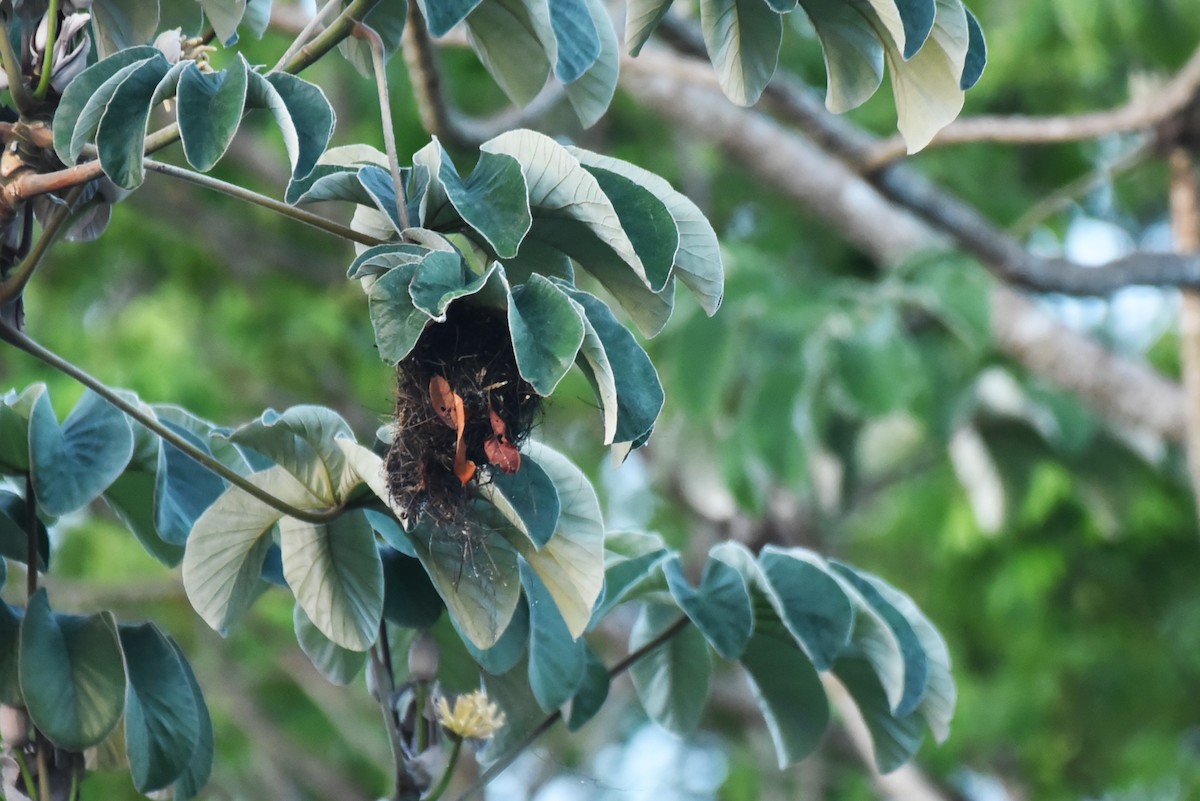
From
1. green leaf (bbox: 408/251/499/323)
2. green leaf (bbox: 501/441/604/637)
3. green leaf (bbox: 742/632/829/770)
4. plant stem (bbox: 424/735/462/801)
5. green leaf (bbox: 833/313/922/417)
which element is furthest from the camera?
green leaf (bbox: 833/313/922/417)

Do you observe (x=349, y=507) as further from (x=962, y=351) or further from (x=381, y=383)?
(x=381, y=383)

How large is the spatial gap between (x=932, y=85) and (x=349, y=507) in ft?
1.63

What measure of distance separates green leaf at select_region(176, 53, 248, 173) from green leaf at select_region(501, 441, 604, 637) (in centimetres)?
29

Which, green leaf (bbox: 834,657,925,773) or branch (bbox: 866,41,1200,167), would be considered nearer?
green leaf (bbox: 834,657,925,773)

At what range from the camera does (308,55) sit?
0.95 metres

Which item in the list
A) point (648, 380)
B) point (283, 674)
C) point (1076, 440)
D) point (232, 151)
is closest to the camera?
point (648, 380)

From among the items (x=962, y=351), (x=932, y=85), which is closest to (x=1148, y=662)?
(x=962, y=351)

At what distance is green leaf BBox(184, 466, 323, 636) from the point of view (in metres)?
1.00

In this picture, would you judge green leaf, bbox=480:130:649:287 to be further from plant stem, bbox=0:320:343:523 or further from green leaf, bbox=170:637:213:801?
green leaf, bbox=170:637:213:801

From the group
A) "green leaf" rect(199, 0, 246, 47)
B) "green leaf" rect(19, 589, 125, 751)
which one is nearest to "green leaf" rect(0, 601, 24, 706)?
"green leaf" rect(19, 589, 125, 751)

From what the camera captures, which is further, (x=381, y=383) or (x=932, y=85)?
(x=381, y=383)

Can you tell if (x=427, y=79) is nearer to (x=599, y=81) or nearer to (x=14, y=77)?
(x=599, y=81)

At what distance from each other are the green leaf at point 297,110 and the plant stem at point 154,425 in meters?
0.20

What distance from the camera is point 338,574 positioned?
1029mm
